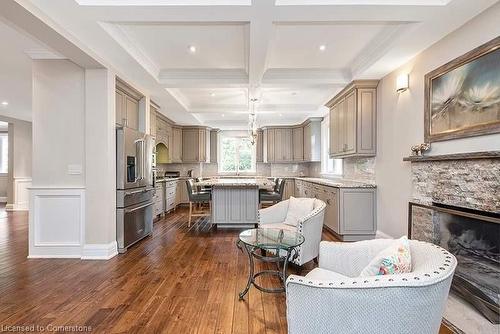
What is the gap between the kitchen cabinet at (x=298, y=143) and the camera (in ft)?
28.5

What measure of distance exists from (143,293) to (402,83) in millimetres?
3885

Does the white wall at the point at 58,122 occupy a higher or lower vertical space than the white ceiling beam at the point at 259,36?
lower

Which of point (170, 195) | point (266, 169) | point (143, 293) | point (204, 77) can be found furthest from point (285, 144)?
point (143, 293)

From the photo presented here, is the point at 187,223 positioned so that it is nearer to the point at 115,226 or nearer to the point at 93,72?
the point at 115,226

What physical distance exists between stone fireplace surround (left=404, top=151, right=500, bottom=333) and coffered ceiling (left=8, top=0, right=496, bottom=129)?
52.1 inches

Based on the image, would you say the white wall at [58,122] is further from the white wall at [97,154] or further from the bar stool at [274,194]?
the bar stool at [274,194]

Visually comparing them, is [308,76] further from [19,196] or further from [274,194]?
[19,196]

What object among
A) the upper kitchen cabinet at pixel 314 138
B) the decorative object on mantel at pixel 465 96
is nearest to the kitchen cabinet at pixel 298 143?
the upper kitchen cabinet at pixel 314 138

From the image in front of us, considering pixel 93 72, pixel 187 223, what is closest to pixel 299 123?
pixel 187 223

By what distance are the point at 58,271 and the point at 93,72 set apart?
2.49m

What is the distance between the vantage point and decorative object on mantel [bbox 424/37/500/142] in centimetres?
232

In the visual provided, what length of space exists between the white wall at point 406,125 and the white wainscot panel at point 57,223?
13.9ft

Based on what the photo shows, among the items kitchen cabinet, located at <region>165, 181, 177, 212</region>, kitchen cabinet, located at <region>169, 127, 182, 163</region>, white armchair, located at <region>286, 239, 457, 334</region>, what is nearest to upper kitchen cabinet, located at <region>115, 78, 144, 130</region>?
kitchen cabinet, located at <region>165, 181, 177, 212</region>

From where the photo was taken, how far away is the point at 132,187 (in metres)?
4.06
